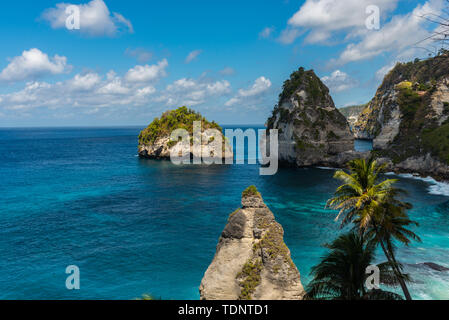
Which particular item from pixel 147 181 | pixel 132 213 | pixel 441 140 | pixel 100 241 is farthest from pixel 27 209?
pixel 441 140

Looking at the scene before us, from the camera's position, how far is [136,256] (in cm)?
3600

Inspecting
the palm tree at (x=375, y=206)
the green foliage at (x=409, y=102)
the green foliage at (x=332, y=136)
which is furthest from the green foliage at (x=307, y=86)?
the palm tree at (x=375, y=206)

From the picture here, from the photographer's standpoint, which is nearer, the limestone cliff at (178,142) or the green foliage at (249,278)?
the green foliage at (249,278)

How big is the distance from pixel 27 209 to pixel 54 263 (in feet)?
90.0

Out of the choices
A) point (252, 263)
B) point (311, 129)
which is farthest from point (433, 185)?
point (252, 263)

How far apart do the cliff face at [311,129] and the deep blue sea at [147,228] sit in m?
15.4

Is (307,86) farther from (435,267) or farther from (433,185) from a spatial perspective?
(435,267)

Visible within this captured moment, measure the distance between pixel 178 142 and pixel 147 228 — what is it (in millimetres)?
78902

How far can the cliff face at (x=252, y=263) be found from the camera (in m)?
18.2

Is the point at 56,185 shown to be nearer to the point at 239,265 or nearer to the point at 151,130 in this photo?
the point at 151,130

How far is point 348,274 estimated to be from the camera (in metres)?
18.0

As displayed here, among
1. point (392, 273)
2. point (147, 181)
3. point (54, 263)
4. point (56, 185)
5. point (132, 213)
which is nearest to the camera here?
point (392, 273)

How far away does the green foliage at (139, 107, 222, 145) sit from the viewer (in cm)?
12508

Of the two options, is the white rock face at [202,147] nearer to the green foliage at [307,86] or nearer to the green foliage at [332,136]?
the green foliage at [307,86]
